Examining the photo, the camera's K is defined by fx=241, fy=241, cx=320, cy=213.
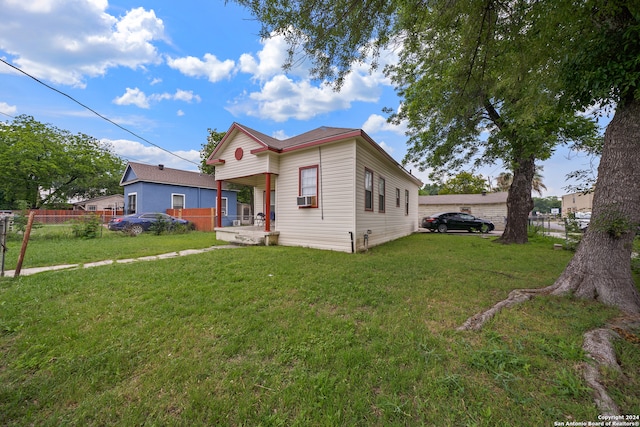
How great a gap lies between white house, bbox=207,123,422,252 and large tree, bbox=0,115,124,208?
68.4 feet

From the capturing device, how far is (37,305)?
10.3 ft

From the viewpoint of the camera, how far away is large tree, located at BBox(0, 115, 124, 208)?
19062 millimetres

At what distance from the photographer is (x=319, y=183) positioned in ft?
25.2

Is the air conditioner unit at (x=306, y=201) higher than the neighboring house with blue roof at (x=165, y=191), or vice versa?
the neighboring house with blue roof at (x=165, y=191)

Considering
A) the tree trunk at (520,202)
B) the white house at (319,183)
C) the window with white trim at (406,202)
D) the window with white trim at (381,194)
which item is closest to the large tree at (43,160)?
the white house at (319,183)

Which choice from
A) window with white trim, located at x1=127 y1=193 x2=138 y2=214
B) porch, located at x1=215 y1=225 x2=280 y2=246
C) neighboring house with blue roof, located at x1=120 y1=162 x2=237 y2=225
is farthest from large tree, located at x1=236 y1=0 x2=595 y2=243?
window with white trim, located at x1=127 y1=193 x2=138 y2=214

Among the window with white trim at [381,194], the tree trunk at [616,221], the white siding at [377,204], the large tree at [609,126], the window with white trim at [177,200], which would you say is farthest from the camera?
the window with white trim at [177,200]

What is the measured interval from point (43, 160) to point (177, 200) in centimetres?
1354

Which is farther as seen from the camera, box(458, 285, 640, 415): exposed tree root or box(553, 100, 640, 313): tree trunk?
box(553, 100, 640, 313): tree trunk

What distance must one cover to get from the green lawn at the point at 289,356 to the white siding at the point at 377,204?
370 centimetres

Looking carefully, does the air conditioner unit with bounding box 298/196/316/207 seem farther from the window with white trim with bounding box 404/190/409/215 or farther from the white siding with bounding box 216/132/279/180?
the window with white trim with bounding box 404/190/409/215

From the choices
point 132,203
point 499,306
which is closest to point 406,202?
point 499,306

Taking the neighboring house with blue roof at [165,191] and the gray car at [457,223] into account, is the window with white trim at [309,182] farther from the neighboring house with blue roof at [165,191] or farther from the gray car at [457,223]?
the gray car at [457,223]

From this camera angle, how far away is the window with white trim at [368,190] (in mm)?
7898
